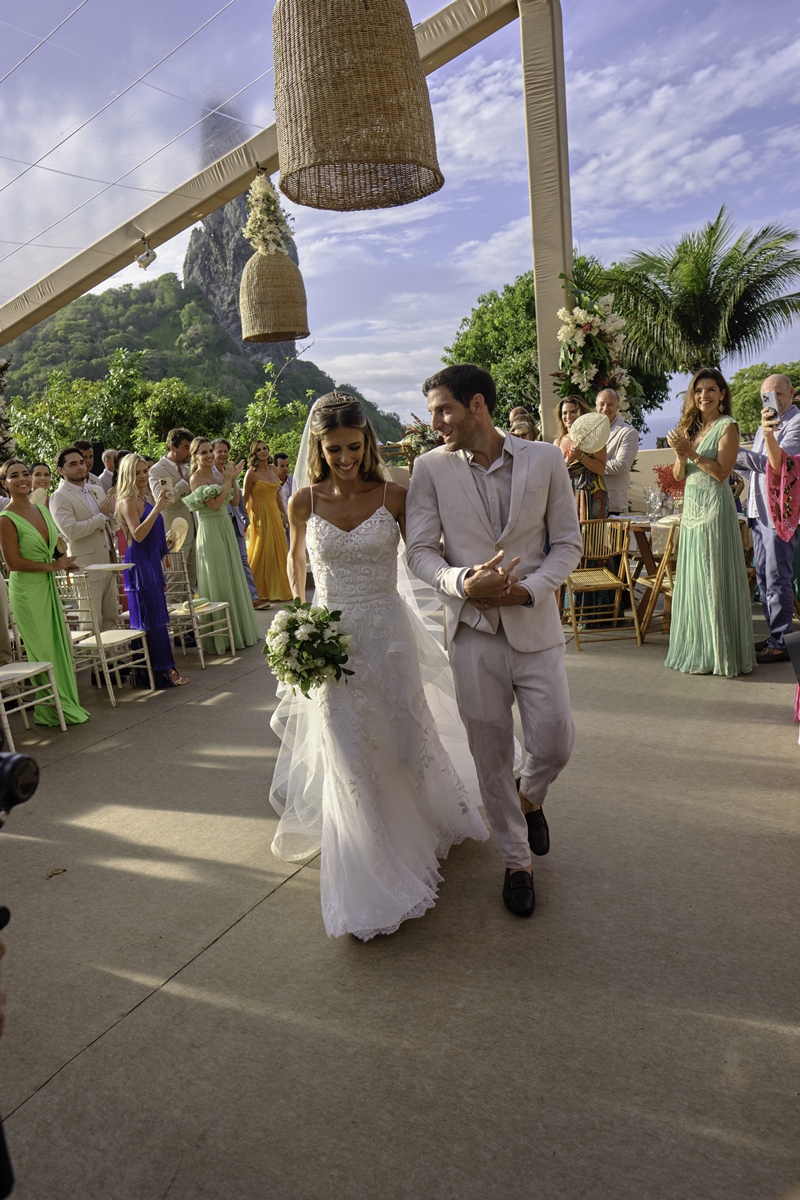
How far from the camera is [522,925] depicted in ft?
10.6

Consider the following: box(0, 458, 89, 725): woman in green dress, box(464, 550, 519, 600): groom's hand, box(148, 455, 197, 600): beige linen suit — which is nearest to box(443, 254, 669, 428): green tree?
box(148, 455, 197, 600): beige linen suit

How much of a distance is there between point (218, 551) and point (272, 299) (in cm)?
282

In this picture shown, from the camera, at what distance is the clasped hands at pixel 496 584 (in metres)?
2.97

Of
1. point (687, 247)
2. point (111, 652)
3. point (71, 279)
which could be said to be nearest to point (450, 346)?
point (687, 247)

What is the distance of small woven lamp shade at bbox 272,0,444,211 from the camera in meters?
3.26

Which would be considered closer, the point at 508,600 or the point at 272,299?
the point at 508,600

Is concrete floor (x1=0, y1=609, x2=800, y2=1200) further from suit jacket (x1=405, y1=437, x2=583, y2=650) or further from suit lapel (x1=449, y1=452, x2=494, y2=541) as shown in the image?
suit lapel (x1=449, y1=452, x2=494, y2=541)

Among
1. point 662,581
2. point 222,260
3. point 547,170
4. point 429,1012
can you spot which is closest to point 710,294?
point 547,170

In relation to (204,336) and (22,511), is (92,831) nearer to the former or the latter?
(22,511)

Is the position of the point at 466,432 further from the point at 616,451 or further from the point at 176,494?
the point at 176,494

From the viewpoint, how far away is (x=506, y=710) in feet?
10.8

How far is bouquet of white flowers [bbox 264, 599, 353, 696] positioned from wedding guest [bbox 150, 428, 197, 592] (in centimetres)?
641

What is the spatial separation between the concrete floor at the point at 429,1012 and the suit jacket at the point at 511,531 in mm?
1103

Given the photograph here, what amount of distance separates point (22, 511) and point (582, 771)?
4.49 m
